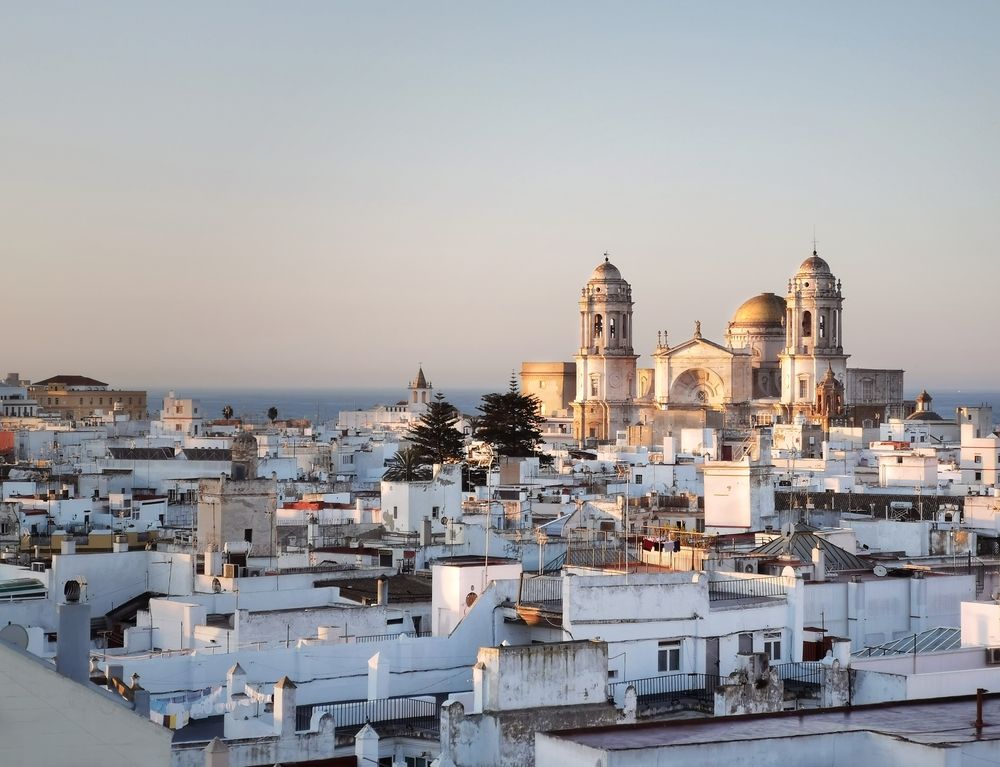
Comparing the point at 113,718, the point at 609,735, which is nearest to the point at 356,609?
the point at 609,735

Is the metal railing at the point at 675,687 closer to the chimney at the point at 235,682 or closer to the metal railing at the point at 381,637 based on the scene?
the metal railing at the point at 381,637

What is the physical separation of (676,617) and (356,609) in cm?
476

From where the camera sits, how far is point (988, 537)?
1459 inches

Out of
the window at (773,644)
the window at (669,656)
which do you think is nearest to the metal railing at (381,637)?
the window at (669,656)

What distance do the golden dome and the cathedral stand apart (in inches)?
30.9

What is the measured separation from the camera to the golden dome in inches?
4168

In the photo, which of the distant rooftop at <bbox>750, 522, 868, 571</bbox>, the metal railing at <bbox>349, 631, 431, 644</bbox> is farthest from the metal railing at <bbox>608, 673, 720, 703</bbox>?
the distant rooftop at <bbox>750, 522, 868, 571</bbox>

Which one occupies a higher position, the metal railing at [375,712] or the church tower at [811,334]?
the church tower at [811,334]

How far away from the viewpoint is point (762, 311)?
106 m

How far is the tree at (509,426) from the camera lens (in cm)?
6844

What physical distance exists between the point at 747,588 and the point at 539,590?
8.14 feet

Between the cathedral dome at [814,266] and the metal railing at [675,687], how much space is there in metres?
76.6

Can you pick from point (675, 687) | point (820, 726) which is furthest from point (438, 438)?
point (820, 726)

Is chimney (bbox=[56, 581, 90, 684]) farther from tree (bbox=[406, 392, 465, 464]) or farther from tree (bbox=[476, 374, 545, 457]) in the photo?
tree (bbox=[476, 374, 545, 457])
